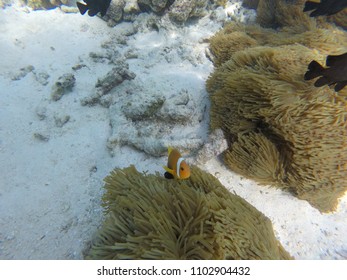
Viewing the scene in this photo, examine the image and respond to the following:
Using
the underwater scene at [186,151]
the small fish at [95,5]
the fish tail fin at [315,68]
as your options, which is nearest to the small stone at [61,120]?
the underwater scene at [186,151]

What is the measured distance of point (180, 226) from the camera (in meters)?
1.79

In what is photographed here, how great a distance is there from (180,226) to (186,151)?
128cm

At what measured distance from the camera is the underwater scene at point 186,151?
188 cm

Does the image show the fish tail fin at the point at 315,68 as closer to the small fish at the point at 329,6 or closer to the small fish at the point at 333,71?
the small fish at the point at 333,71

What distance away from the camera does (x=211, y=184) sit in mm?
2191

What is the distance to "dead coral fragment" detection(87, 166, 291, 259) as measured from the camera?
1.66 meters

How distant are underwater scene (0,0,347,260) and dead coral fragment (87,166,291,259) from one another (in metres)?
0.01

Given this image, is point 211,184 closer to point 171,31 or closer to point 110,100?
point 110,100

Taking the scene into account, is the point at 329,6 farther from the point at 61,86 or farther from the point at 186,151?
the point at 61,86

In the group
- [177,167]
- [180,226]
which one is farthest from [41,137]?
[180,226]

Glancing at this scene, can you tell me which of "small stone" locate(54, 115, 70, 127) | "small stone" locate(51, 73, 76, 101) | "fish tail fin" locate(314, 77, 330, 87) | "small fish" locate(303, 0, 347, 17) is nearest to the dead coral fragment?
"fish tail fin" locate(314, 77, 330, 87)

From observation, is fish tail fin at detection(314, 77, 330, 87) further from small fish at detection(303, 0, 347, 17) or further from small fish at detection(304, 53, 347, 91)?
small fish at detection(303, 0, 347, 17)

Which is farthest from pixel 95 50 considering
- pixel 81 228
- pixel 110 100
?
pixel 81 228

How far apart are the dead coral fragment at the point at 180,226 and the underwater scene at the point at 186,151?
0.03ft
